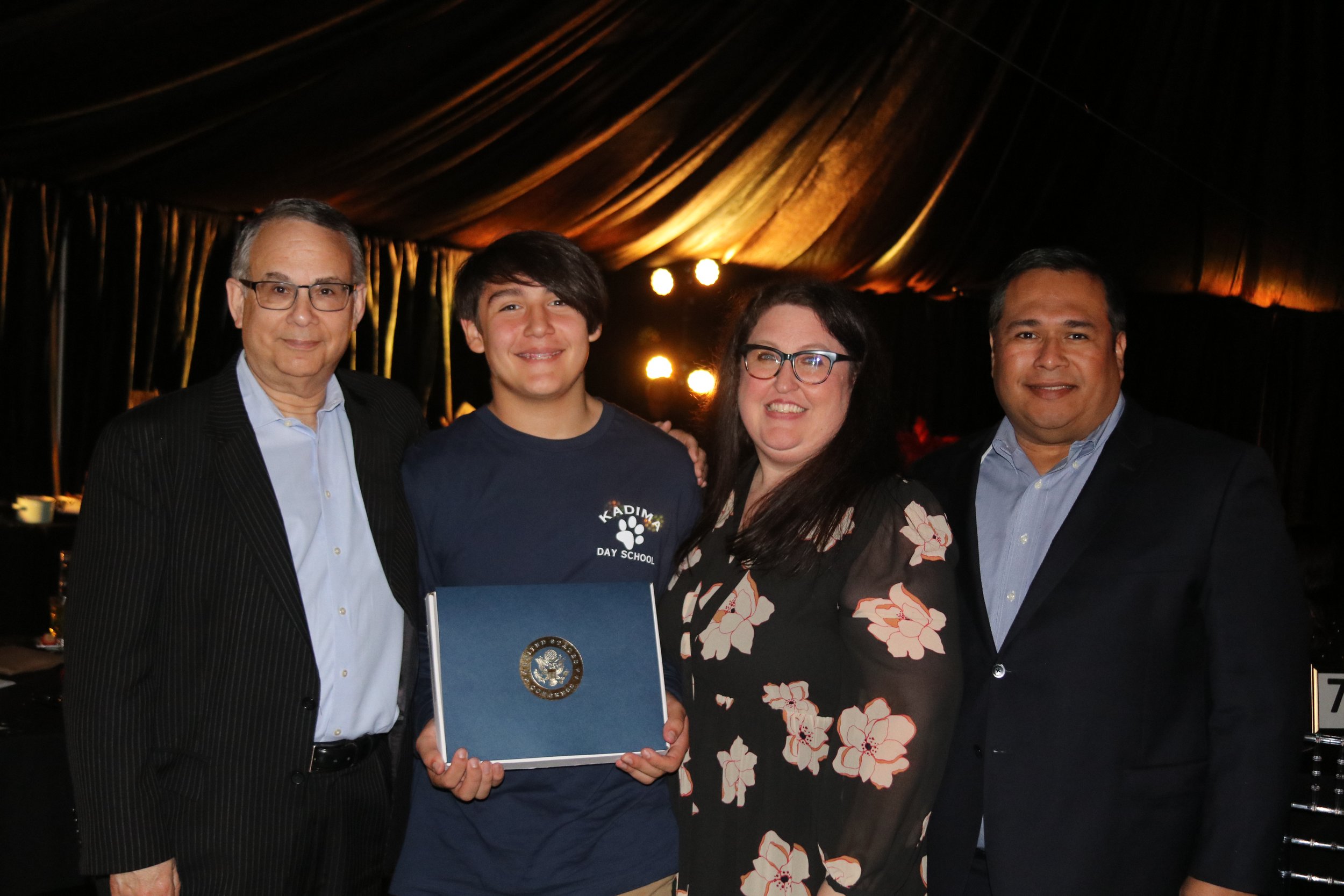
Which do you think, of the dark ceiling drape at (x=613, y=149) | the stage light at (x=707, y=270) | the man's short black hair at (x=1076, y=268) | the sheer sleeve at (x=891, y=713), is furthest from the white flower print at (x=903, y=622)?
the stage light at (x=707, y=270)

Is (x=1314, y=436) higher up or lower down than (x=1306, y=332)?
lower down

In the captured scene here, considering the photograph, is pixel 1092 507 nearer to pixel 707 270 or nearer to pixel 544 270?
pixel 544 270

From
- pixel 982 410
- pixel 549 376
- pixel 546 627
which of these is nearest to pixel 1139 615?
pixel 546 627

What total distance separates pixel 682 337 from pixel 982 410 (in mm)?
4243

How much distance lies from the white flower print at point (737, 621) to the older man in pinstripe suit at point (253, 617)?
0.74 metres

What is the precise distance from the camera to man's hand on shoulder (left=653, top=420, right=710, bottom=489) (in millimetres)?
2541

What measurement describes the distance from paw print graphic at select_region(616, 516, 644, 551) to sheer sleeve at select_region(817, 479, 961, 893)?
62cm

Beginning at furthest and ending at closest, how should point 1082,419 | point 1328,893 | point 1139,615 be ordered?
point 1328,893 < point 1082,419 < point 1139,615

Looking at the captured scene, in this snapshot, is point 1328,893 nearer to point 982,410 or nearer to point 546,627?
point 546,627

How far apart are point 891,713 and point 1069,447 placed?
3.06 ft

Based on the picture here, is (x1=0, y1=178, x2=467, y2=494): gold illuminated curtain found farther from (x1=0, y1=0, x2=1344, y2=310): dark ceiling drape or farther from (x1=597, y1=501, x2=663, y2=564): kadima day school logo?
(x1=597, y1=501, x2=663, y2=564): kadima day school logo

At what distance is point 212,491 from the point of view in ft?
7.13

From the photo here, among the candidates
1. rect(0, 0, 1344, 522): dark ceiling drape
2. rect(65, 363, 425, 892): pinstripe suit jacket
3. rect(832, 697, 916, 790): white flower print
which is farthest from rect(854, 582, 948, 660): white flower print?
rect(0, 0, 1344, 522): dark ceiling drape

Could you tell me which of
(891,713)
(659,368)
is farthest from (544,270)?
(659,368)
